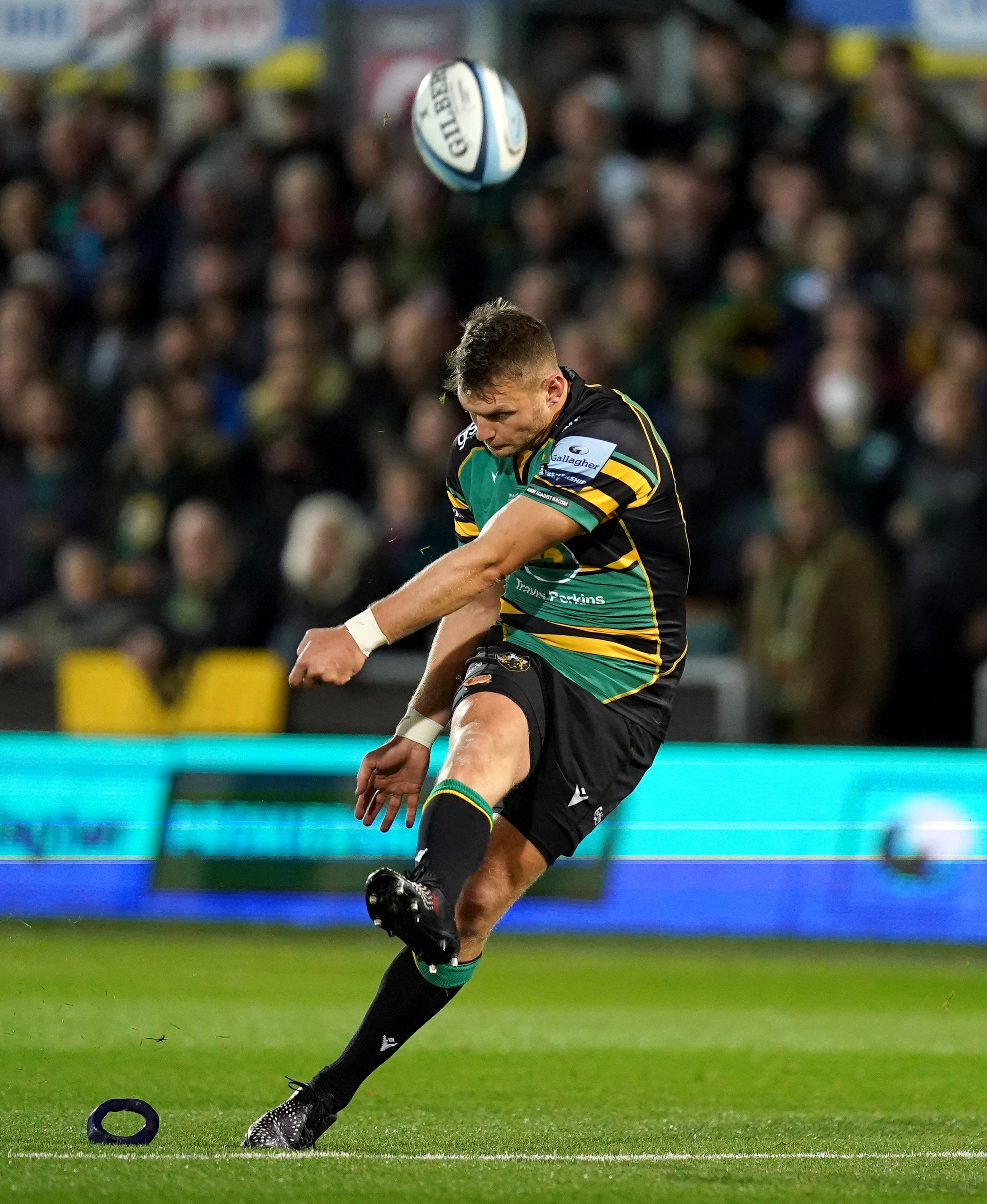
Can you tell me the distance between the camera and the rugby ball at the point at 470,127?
837 cm

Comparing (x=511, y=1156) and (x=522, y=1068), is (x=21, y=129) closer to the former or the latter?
(x=522, y=1068)

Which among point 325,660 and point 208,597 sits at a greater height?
point 325,660

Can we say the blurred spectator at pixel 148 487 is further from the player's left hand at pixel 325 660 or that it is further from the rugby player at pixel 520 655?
the player's left hand at pixel 325 660

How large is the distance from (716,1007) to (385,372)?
521 centimetres

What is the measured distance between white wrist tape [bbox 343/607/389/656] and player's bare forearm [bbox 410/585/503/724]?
0.79m

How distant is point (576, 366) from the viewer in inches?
456

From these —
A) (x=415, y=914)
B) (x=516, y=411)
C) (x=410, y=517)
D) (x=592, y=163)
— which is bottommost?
(x=410, y=517)

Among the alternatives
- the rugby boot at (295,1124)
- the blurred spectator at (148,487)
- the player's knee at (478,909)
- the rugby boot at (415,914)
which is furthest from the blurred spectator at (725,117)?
the rugby boot at (415,914)

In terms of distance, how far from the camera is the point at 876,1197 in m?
4.70

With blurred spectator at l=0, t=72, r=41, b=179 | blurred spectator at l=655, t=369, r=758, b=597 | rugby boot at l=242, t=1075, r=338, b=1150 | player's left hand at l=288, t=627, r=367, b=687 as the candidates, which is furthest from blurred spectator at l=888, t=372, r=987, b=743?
blurred spectator at l=0, t=72, r=41, b=179

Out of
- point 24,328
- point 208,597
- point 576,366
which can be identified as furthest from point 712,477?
point 24,328

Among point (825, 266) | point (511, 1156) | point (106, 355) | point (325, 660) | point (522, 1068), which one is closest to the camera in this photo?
point (325, 660)

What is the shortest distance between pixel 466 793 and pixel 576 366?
6823 mm

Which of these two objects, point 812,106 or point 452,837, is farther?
point 812,106
